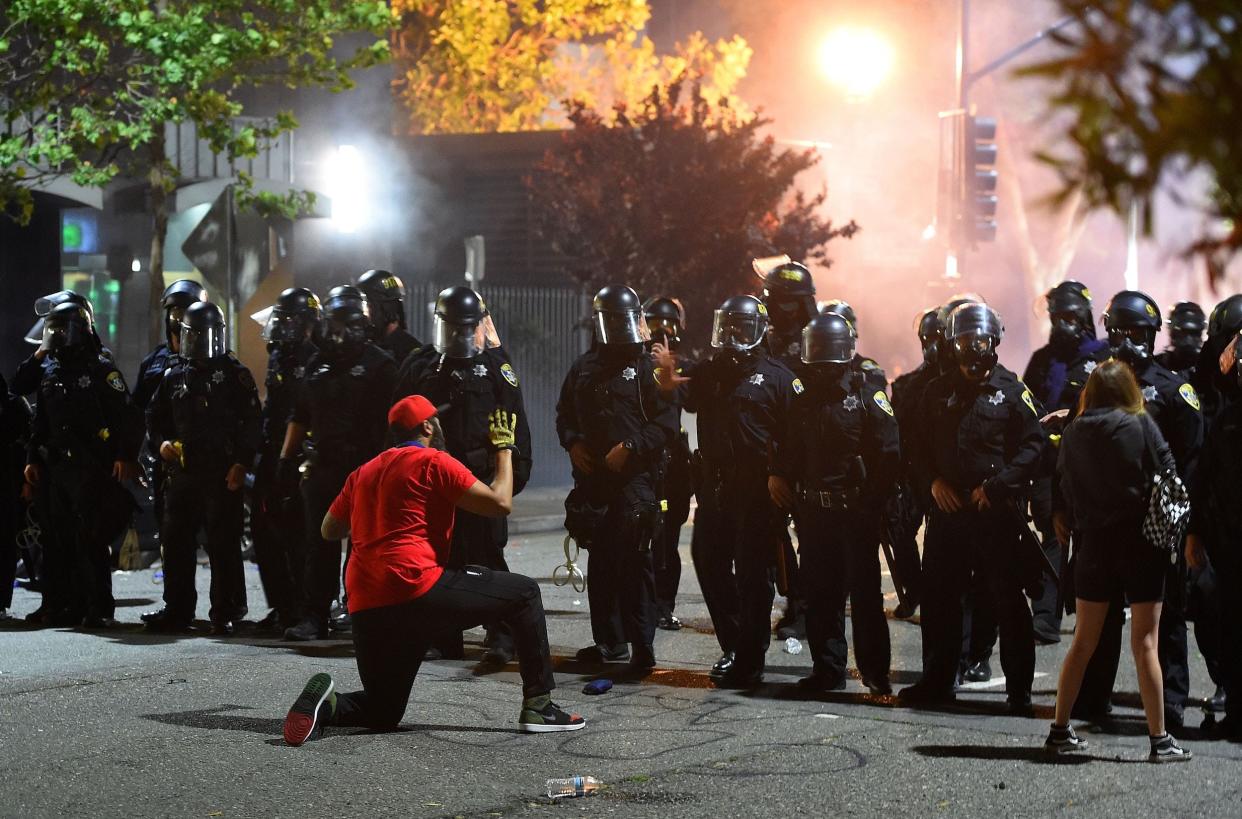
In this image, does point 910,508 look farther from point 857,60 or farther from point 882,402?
point 857,60

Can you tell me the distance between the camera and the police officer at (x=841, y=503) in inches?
334

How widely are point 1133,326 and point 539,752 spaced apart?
367 centimetres

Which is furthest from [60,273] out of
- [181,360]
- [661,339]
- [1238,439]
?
[1238,439]

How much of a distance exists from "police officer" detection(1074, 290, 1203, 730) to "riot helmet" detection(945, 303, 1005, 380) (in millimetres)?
769

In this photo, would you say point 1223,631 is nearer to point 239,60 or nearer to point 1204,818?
point 1204,818

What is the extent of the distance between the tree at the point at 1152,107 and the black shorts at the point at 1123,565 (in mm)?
4727

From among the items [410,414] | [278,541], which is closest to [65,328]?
[278,541]

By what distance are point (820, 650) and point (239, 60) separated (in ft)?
37.3

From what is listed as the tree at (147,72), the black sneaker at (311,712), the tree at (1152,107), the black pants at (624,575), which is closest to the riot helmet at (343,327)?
the black pants at (624,575)

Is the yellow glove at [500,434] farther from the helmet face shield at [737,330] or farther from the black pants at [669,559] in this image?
the black pants at [669,559]

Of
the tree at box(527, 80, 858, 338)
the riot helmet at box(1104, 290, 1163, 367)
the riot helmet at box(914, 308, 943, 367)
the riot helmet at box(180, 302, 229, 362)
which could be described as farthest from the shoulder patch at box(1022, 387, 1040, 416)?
the tree at box(527, 80, 858, 338)

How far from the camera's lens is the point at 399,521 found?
23.6ft

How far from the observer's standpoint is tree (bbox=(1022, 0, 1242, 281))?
2387 mm

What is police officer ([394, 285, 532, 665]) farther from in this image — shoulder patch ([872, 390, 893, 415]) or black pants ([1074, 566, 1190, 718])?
black pants ([1074, 566, 1190, 718])
